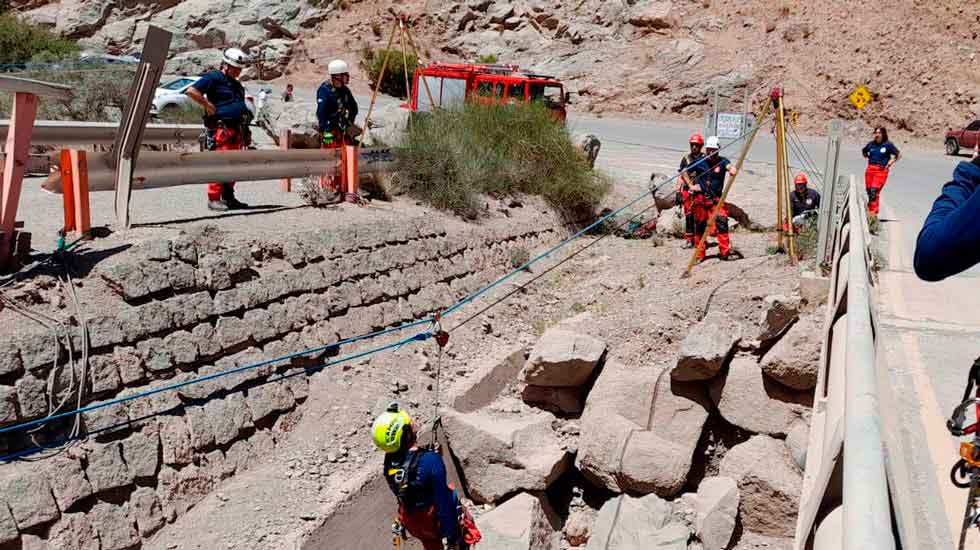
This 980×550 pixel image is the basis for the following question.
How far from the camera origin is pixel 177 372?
21.5ft

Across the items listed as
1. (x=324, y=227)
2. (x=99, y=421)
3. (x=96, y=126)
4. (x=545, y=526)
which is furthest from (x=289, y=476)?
(x=96, y=126)

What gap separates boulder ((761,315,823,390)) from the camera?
7.54 metres

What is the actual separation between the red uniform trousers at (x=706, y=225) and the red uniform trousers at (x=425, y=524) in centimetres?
630

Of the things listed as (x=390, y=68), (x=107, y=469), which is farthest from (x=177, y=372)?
(x=390, y=68)

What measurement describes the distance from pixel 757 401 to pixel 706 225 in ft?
12.0

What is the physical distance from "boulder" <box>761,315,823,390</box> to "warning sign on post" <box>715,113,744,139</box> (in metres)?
7.99

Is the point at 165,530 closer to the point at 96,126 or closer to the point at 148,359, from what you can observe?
the point at 148,359

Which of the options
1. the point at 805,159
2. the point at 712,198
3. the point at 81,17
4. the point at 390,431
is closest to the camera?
the point at 390,431

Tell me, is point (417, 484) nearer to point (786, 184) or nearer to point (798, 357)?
point (798, 357)

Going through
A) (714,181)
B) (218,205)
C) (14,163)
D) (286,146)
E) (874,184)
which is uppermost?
(14,163)

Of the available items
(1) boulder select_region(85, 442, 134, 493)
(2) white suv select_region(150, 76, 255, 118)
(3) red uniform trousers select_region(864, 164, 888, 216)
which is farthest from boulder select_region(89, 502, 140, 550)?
(2) white suv select_region(150, 76, 255, 118)

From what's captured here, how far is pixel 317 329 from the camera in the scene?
26.8ft

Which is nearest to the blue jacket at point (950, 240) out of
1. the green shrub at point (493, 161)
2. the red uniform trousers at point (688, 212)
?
the red uniform trousers at point (688, 212)

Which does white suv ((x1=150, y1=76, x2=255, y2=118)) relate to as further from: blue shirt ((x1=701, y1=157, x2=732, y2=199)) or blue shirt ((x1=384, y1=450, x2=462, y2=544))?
blue shirt ((x1=384, y1=450, x2=462, y2=544))
